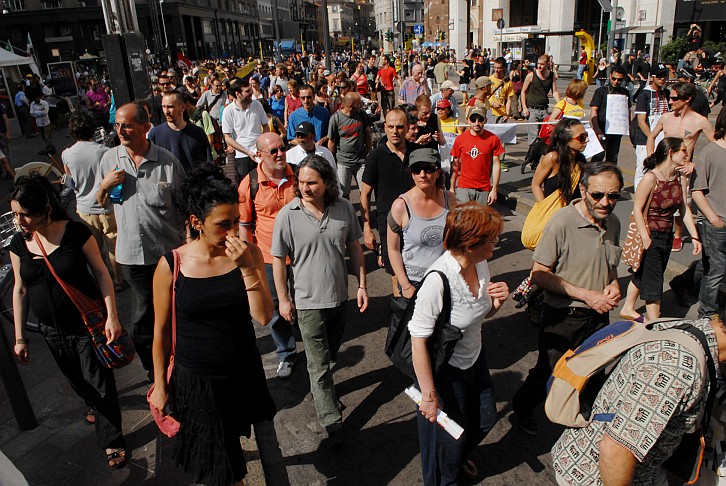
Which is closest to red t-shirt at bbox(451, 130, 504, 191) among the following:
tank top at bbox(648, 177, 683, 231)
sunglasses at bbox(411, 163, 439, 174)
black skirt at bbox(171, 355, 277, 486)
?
tank top at bbox(648, 177, 683, 231)

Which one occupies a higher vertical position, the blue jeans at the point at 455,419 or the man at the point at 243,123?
the man at the point at 243,123

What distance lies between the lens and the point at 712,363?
80.4 inches

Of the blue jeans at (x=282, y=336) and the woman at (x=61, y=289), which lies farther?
the blue jeans at (x=282, y=336)

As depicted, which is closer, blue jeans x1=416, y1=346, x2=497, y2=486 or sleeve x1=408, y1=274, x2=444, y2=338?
sleeve x1=408, y1=274, x2=444, y2=338

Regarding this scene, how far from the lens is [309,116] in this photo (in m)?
8.21

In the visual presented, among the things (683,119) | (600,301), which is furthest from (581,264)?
(683,119)

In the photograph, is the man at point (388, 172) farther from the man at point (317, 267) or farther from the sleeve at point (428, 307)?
the sleeve at point (428, 307)

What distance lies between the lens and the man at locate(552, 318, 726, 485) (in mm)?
1977

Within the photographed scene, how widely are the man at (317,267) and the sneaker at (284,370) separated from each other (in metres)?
0.92

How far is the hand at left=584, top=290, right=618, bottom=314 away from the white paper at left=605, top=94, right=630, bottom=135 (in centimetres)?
631

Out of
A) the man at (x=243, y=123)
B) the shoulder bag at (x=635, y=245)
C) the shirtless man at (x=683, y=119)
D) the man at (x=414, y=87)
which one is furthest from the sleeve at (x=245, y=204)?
the man at (x=414, y=87)

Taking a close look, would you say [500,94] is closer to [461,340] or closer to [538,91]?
[538,91]

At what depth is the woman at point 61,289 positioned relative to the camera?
332 centimetres

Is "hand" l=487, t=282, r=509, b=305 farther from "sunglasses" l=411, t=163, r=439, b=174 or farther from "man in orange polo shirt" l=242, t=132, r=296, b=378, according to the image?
"man in orange polo shirt" l=242, t=132, r=296, b=378
